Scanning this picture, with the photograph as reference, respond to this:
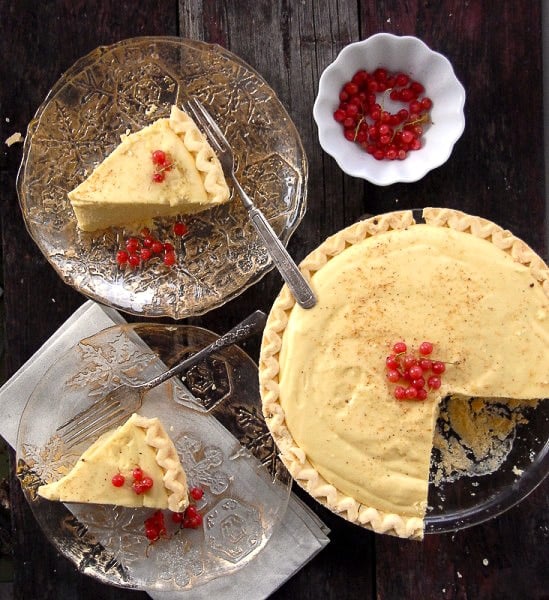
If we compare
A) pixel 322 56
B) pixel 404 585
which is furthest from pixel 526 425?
pixel 322 56

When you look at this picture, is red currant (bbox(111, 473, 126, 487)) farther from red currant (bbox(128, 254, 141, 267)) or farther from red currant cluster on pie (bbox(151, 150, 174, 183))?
red currant cluster on pie (bbox(151, 150, 174, 183))

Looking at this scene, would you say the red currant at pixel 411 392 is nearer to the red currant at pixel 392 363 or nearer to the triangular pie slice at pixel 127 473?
the red currant at pixel 392 363

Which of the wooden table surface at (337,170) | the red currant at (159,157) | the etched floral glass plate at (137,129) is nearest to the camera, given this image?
the red currant at (159,157)

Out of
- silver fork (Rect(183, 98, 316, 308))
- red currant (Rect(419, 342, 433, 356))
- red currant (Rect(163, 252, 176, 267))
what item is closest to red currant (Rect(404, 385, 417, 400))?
red currant (Rect(419, 342, 433, 356))

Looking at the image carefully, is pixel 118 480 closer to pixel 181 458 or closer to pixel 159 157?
pixel 181 458

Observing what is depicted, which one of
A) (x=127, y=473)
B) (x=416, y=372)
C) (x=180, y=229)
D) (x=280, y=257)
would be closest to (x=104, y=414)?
(x=127, y=473)

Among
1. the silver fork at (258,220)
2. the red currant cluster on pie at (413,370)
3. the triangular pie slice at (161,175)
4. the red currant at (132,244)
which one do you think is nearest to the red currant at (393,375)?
the red currant cluster on pie at (413,370)
